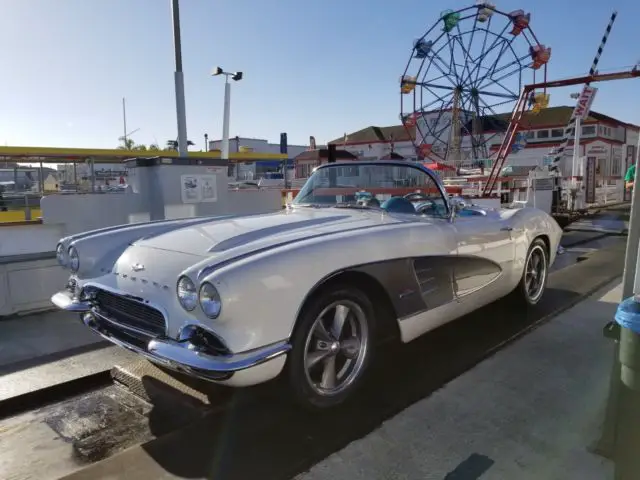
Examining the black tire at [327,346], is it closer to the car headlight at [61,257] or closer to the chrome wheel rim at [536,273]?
the car headlight at [61,257]

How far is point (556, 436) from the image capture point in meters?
2.38

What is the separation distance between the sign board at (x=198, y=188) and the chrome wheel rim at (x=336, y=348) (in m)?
4.45

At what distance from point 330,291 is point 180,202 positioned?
180 inches

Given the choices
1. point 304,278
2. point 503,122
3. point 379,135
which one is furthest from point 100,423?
point 379,135

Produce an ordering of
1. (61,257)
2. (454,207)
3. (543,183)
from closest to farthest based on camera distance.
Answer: (61,257) < (454,207) < (543,183)

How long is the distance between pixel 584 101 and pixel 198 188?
12643 mm

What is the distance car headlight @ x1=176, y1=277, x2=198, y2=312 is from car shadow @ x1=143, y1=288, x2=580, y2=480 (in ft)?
2.33

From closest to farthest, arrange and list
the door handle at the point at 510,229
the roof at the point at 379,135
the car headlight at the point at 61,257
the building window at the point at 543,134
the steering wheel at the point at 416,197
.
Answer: the car headlight at the point at 61,257 → the steering wheel at the point at 416,197 → the door handle at the point at 510,229 → the building window at the point at 543,134 → the roof at the point at 379,135

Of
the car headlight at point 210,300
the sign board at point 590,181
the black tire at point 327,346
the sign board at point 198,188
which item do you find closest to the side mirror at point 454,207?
the black tire at point 327,346

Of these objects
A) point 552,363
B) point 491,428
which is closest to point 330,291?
point 491,428

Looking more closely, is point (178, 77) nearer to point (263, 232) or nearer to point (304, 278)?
point (263, 232)

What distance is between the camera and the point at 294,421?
8.76 ft

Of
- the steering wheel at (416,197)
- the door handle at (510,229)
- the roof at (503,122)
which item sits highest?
the roof at (503,122)

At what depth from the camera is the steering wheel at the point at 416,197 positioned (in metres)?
3.74
